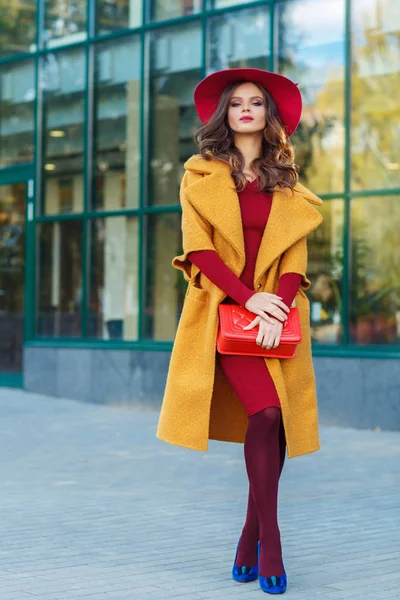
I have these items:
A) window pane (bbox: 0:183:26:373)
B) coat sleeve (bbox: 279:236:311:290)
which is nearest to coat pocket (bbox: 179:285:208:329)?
coat sleeve (bbox: 279:236:311:290)

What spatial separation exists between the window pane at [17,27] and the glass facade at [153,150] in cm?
2

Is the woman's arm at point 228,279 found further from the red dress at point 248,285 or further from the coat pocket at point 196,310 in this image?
the coat pocket at point 196,310

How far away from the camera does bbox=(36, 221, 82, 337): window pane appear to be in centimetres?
1405

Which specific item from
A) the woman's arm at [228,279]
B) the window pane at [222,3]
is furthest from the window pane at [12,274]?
the woman's arm at [228,279]

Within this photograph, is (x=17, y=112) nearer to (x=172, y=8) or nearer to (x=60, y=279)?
(x=60, y=279)

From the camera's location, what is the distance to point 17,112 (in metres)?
15.1

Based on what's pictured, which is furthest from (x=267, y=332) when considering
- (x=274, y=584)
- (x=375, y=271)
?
(x=375, y=271)

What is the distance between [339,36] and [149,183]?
289cm

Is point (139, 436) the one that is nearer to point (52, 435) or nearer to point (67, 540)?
point (52, 435)

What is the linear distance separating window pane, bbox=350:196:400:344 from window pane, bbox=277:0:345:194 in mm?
457

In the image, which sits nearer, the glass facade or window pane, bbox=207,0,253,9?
the glass facade

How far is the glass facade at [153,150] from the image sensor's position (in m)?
11.3

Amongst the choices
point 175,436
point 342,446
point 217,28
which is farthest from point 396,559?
point 217,28

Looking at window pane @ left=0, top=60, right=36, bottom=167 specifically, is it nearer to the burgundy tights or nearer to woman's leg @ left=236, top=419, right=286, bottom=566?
woman's leg @ left=236, top=419, right=286, bottom=566
